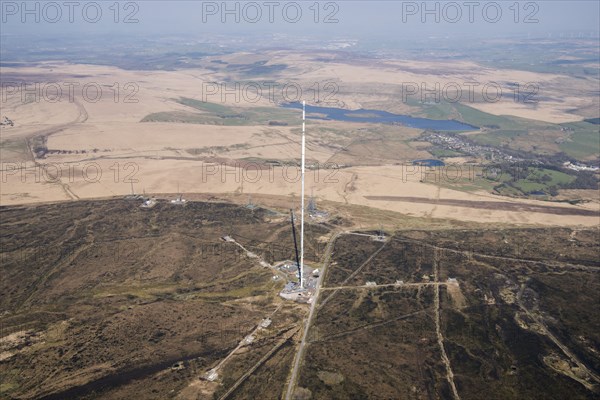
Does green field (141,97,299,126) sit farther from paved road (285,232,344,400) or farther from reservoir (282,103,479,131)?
paved road (285,232,344,400)

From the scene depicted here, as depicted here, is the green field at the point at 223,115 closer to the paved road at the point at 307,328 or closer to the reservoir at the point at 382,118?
the reservoir at the point at 382,118

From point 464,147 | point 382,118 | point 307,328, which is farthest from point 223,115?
point 307,328

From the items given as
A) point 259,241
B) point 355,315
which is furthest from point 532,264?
point 259,241

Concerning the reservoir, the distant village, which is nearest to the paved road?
the distant village

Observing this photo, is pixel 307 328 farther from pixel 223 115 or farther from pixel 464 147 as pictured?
pixel 223 115

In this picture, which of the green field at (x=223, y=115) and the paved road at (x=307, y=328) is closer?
the paved road at (x=307, y=328)

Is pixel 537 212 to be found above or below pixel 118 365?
above

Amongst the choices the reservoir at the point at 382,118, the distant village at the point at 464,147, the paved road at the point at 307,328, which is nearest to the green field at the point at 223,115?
the reservoir at the point at 382,118

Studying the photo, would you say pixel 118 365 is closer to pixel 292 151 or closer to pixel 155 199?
pixel 155 199
